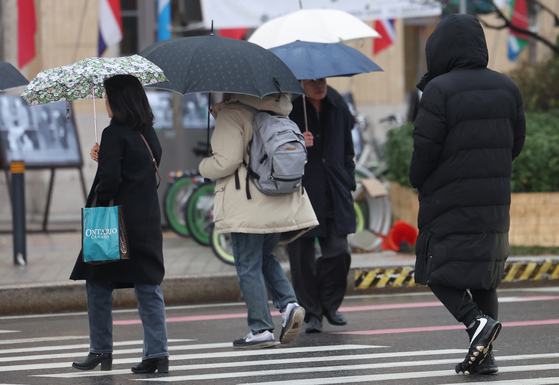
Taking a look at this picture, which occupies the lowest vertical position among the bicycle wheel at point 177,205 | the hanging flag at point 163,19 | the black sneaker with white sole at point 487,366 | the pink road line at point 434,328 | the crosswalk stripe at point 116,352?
the bicycle wheel at point 177,205

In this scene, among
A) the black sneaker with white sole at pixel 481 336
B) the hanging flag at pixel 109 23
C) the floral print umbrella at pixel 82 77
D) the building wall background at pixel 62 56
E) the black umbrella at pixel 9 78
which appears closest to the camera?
the black sneaker with white sole at pixel 481 336

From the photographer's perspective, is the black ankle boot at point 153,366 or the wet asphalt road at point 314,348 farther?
the black ankle boot at point 153,366

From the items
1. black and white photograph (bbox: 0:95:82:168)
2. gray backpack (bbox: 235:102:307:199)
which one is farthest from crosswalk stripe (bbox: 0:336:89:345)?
black and white photograph (bbox: 0:95:82:168)

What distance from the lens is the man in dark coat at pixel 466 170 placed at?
4758mm

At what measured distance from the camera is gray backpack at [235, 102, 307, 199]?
5.46 meters

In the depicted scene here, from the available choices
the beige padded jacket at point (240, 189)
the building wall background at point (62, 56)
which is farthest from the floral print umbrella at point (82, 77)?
the building wall background at point (62, 56)

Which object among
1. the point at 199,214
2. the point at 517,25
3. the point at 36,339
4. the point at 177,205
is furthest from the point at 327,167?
the point at 517,25

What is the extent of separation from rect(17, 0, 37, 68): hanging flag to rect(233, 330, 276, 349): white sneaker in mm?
8105

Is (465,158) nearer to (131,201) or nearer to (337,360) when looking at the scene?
(337,360)

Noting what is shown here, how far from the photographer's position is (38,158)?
37.4 ft

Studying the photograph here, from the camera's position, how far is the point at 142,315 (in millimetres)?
5086

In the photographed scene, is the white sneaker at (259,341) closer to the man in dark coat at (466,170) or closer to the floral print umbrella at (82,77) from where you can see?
the man in dark coat at (466,170)

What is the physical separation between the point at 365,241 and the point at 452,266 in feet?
16.2

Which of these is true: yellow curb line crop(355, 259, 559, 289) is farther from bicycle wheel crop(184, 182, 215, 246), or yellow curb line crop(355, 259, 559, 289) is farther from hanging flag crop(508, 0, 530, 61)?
hanging flag crop(508, 0, 530, 61)
